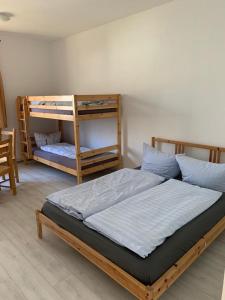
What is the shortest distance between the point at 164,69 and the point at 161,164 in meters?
1.30

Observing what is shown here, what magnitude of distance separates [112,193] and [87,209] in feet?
1.30

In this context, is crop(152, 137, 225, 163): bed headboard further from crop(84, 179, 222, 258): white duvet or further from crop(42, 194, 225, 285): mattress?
crop(42, 194, 225, 285): mattress

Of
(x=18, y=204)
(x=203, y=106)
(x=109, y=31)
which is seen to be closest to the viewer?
(x=203, y=106)

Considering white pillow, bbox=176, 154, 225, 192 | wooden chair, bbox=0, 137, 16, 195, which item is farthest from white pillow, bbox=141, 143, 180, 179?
wooden chair, bbox=0, 137, 16, 195

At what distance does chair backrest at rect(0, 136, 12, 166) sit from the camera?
10.6ft

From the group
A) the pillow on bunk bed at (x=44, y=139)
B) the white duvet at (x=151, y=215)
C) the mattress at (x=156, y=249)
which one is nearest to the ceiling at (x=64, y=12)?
the pillow on bunk bed at (x=44, y=139)

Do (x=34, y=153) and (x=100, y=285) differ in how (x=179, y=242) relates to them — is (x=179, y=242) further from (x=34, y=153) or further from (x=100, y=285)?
(x=34, y=153)

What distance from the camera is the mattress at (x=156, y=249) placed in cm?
154

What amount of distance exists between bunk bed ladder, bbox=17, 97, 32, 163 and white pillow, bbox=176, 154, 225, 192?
3.02 metres

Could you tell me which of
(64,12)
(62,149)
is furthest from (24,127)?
(64,12)

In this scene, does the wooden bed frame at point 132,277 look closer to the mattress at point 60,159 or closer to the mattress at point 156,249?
the mattress at point 156,249

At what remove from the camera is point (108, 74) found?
3953 mm

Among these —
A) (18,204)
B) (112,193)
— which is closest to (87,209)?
(112,193)

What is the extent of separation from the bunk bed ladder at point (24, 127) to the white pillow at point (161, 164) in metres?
2.53
